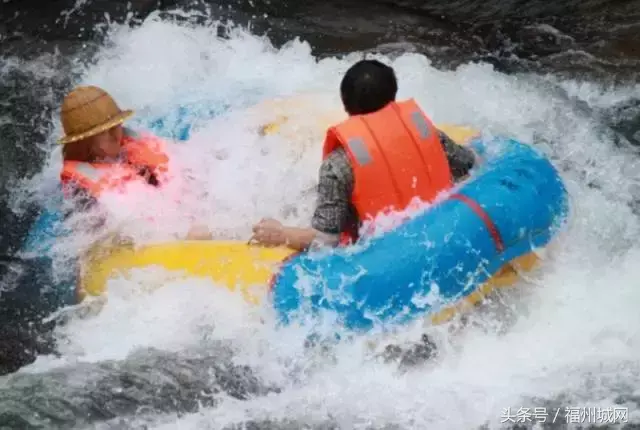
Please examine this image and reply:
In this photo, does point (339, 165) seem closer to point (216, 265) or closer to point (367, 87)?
point (367, 87)

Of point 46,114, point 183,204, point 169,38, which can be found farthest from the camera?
point 169,38

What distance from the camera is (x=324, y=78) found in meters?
6.49

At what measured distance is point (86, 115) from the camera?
4328 mm

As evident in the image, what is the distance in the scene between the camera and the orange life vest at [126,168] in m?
4.38

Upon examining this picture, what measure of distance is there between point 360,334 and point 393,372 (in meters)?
0.23

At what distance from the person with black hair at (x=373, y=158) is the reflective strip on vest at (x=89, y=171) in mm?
1150

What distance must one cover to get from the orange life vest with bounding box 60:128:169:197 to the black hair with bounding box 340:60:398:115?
49.6 inches

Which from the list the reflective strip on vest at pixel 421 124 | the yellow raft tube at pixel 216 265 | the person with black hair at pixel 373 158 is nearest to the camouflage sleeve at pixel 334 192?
the person with black hair at pixel 373 158

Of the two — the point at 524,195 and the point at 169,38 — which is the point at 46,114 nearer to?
the point at 169,38

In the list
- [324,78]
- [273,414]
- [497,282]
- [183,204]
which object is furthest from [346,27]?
[273,414]

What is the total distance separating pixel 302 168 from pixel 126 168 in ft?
3.18

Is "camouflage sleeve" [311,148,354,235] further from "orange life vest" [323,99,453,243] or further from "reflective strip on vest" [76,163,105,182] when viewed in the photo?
"reflective strip on vest" [76,163,105,182]

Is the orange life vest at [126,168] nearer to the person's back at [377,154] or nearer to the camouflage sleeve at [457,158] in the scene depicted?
the person's back at [377,154]

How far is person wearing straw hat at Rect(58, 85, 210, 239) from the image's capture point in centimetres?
434
